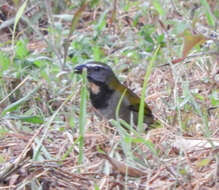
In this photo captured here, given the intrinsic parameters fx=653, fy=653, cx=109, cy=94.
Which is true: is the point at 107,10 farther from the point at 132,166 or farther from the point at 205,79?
the point at 132,166

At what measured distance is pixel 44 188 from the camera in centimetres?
340

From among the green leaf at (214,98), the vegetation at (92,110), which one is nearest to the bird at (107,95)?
the vegetation at (92,110)

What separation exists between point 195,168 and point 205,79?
209 centimetres

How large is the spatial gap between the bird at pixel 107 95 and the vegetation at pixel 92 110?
0.11m

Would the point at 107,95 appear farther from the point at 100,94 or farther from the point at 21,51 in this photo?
the point at 21,51

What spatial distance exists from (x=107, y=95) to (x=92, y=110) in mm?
181

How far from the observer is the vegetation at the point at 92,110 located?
11.2ft

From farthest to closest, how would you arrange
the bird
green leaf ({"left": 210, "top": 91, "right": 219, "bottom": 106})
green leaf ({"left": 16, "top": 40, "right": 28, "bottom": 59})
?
green leaf ({"left": 16, "top": 40, "right": 28, "bottom": 59}) < the bird < green leaf ({"left": 210, "top": 91, "right": 219, "bottom": 106})

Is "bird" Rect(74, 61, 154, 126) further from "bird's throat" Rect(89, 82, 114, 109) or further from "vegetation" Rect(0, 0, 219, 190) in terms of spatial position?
"vegetation" Rect(0, 0, 219, 190)

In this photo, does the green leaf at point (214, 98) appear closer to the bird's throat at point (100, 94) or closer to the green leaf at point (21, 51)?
the bird's throat at point (100, 94)

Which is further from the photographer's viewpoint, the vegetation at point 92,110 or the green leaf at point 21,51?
the green leaf at point 21,51

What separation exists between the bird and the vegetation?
0.11m

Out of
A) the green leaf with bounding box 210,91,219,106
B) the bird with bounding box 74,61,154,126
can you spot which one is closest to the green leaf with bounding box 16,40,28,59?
the bird with bounding box 74,61,154,126

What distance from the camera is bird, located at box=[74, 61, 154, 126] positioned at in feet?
16.9
